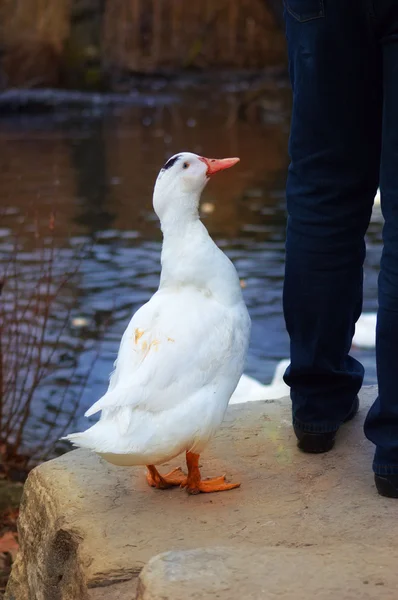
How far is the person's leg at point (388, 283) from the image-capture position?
2.34 m

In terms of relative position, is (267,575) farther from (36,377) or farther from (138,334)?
(36,377)

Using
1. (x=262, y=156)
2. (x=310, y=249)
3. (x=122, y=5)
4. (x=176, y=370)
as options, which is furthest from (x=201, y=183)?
(x=122, y=5)

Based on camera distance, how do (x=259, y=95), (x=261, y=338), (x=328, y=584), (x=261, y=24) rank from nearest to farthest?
(x=328, y=584) → (x=261, y=338) → (x=259, y=95) → (x=261, y=24)

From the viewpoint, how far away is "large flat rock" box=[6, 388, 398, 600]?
2.33 m

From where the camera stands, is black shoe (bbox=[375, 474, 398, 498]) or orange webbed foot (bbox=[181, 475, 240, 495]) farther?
orange webbed foot (bbox=[181, 475, 240, 495])

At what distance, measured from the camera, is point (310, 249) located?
260 centimetres

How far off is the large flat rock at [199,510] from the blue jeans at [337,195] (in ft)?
0.42

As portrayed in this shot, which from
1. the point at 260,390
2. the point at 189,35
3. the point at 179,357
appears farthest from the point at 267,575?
the point at 189,35

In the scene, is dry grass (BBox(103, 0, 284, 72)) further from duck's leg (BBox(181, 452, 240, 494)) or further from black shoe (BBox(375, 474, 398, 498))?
black shoe (BBox(375, 474, 398, 498))

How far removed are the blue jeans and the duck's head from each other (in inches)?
10.1

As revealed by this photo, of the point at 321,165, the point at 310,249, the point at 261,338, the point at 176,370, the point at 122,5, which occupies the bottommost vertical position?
the point at 261,338

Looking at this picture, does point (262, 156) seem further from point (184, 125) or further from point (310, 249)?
point (310, 249)

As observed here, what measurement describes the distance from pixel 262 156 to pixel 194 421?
8.91m

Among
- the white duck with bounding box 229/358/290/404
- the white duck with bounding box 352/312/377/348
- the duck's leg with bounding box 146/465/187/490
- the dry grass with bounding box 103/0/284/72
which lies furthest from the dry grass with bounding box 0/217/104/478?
the dry grass with bounding box 103/0/284/72
